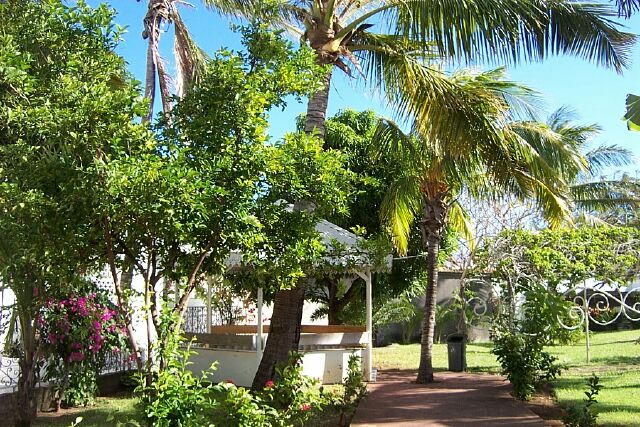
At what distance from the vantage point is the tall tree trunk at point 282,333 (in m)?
10.6

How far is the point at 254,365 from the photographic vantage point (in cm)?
1439

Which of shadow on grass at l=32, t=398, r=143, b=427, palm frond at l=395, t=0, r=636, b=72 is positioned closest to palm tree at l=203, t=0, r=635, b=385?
palm frond at l=395, t=0, r=636, b=72

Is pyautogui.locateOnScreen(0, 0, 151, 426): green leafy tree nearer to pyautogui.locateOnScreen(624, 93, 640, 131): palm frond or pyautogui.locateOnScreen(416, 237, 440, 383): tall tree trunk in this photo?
pyautogui.locateOnScreen(624, 93, 640, 131): palm frond

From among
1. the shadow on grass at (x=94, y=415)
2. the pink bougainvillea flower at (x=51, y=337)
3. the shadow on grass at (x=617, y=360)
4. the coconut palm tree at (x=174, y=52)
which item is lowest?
the shadow on grass at (x=94, y=415)

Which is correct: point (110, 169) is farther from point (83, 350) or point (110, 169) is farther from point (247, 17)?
point (247, 17)

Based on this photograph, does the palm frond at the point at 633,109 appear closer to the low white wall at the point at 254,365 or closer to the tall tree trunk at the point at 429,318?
the tall tree trunk at the point at 429,318

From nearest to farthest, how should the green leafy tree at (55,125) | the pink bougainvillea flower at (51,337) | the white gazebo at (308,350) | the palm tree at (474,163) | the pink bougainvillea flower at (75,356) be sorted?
the green leafy tree at (55,125)
the pink bougainvillea flower at (51,337)
the pink bougainvillea flower at (75,356)
the palm tree at (474,163)
the white gazebo at (308,350)

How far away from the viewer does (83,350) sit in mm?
10773

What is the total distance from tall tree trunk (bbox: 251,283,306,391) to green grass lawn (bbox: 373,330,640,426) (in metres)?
4.57

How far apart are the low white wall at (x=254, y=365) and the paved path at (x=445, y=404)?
85 centimetres

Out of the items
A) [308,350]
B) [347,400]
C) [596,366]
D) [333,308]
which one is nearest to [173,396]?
[347,400]

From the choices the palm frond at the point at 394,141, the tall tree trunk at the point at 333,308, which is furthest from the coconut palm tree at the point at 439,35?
the tall tree trunk at the point at 333,308

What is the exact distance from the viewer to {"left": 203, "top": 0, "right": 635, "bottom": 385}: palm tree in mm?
9555

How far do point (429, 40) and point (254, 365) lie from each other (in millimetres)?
7762
